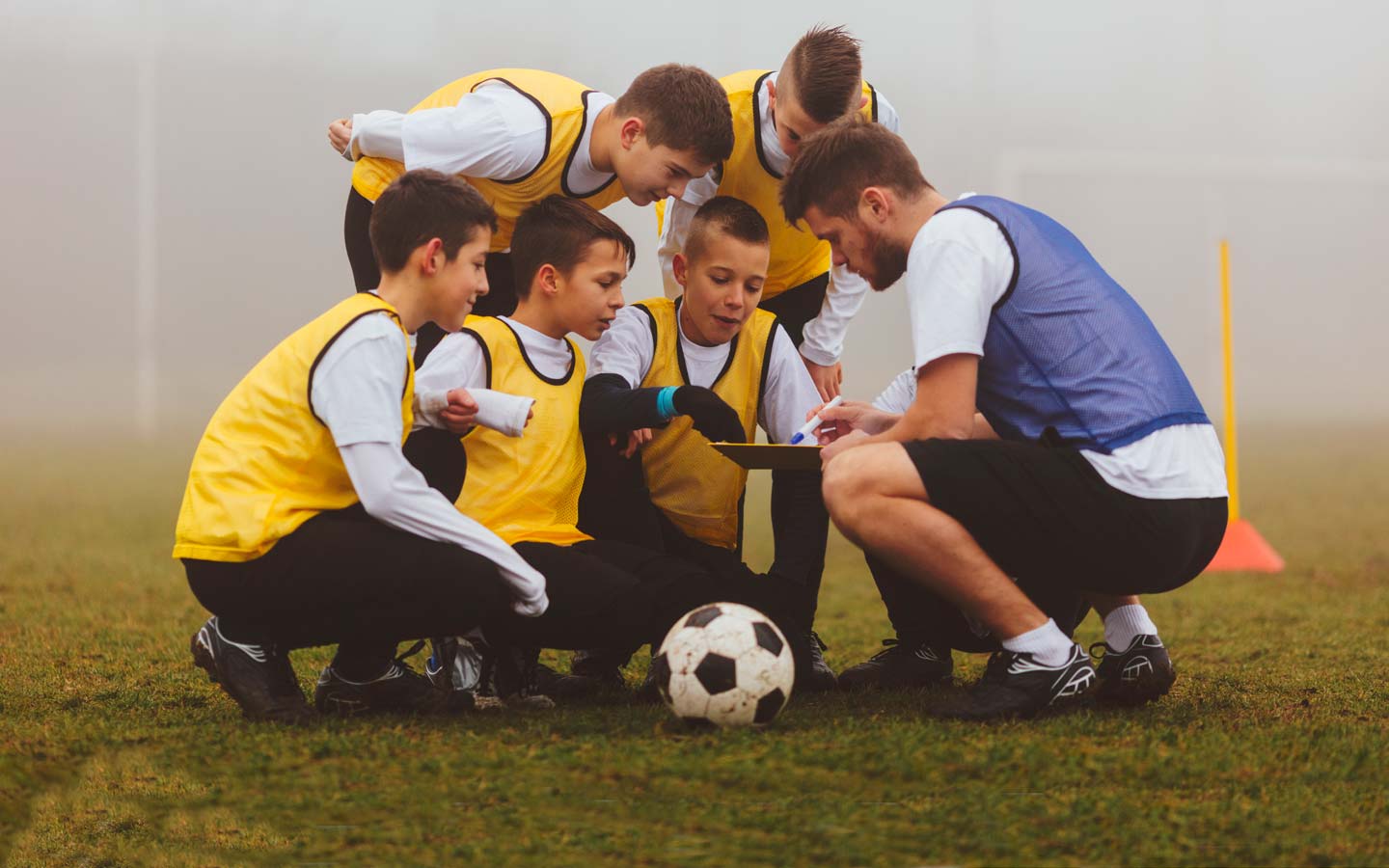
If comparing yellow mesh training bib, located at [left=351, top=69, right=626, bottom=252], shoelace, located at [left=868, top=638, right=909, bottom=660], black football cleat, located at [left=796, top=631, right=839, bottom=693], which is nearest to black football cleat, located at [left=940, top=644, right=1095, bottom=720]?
black football cleat, located at [left=796, top=631, right=839, bottom=693]

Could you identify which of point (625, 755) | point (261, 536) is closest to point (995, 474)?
point (625, 755)

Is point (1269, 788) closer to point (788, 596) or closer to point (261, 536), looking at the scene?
point (788, 596)

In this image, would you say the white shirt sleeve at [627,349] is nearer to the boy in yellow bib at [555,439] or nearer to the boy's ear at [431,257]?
the boy in yellow bib at [555,439]

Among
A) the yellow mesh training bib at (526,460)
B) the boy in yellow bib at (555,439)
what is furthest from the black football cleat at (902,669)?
the yellow mesh training bib at (526,460)

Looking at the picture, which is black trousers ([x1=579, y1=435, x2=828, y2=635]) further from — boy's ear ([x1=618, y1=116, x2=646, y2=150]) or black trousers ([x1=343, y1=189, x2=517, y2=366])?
boy's ear ([x1=618, y1=116, x2=646, y2=150])

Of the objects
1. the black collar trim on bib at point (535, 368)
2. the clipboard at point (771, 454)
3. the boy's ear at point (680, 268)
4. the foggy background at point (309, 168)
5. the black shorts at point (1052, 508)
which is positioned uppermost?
the foggy background at point (309, 168)

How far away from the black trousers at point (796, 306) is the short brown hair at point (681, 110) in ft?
2.65

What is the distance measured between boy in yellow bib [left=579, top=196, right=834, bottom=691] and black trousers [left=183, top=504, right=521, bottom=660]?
69 centimetres

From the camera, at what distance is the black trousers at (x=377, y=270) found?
412cm

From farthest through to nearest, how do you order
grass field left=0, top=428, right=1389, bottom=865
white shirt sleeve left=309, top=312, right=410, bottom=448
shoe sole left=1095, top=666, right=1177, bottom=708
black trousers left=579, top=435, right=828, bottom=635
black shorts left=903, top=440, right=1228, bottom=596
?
black trousers left=579, top=435, right=828, bottom=635, shoe sole left=1095, top=666, right=1177, bottom=708, black shorts left=903, top=440, right=1228, bottom=596, white shirt sleeve left=309, top=312, right=410, bottom=448, grass field left=0, top=428, right=1389, bottom=865

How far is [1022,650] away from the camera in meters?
3.23

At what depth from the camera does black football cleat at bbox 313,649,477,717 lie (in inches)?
134

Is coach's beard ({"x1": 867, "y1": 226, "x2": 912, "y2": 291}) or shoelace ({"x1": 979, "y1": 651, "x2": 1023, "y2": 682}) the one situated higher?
coach's beard ({"x1": 867, "y1": 226, "x2": 912, "y2": 291})

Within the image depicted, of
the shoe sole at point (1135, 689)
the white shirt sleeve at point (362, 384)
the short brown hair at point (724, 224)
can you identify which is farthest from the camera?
the short brown hair at point (724, 224)
